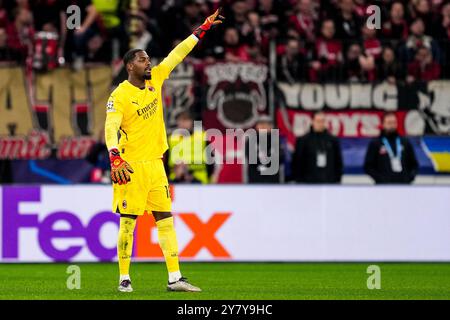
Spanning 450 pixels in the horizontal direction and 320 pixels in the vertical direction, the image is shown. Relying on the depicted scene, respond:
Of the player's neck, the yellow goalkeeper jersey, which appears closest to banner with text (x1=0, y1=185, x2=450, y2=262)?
the yellow goalkeeper jersey

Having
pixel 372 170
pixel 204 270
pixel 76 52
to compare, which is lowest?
pixel 204 270

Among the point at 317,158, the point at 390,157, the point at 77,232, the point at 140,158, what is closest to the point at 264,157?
the point at 317,158

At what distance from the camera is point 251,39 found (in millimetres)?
20406

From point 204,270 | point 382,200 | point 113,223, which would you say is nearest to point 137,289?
point 204,270

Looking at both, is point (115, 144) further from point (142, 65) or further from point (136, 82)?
point (142, 65)

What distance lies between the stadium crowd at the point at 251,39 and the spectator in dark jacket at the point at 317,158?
96.9 inches

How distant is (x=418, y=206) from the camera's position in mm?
17250

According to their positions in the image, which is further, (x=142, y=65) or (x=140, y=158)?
(x=140, y=158)

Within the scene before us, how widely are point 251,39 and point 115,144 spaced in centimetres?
889

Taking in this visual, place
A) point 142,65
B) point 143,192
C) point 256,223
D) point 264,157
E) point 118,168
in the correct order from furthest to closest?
point 264,157 → point 256,223 → point 143,192 → point 142,65 → point 118,168

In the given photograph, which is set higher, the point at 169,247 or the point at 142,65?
the point at 142,65
